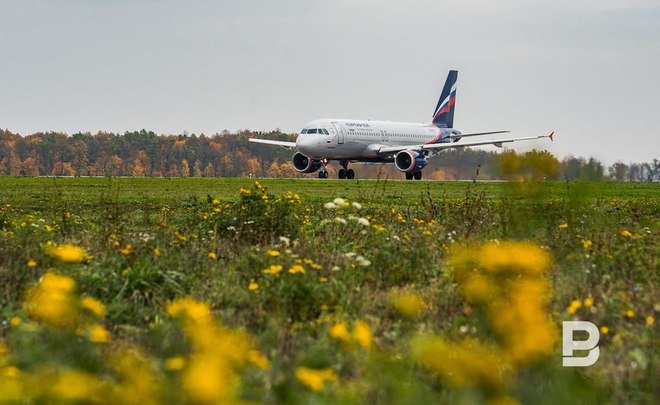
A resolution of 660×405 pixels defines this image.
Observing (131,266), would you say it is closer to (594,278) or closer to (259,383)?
(259,383)

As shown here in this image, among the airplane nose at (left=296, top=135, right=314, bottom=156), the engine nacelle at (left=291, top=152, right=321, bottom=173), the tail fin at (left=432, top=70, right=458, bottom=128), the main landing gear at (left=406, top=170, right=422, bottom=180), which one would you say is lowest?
the main landing gear at (left=406, top=170, right=422, bottom=180)

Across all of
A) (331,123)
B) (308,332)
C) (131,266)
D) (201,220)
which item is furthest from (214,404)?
(331,123)

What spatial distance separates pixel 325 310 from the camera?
577 cm

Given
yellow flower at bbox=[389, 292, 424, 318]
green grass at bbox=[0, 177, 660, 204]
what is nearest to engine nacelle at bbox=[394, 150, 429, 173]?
green grass at bbox=[0, 177, 660, 204]

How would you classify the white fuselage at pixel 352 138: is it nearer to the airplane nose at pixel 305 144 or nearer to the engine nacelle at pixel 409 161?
the airplane nose at pixel 305 144

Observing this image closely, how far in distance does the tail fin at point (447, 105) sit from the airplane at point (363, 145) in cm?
420

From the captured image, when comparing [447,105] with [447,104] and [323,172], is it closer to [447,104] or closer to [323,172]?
[447,104]

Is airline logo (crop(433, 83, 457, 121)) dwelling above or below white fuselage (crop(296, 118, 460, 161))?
above

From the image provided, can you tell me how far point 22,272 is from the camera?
21.9 ft

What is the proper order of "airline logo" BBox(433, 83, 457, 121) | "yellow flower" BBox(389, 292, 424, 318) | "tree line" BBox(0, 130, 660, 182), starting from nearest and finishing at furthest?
"yellow flower" BBox(389, 292, 424, 318), "airline logo" BBox(433, 83, 457, 121), "tree line" BBox(0, 130, 660, 182)

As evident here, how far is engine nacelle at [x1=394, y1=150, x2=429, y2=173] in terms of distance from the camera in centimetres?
4788

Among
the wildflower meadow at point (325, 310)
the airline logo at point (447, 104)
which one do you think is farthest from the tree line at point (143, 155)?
the wildflower meadow at point (325, 310)

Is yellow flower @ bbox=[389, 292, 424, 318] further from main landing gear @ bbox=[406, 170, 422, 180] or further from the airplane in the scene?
main landing gear @ bbox=[406, 170, 422, 180]

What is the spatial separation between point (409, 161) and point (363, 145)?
283 centimetres
